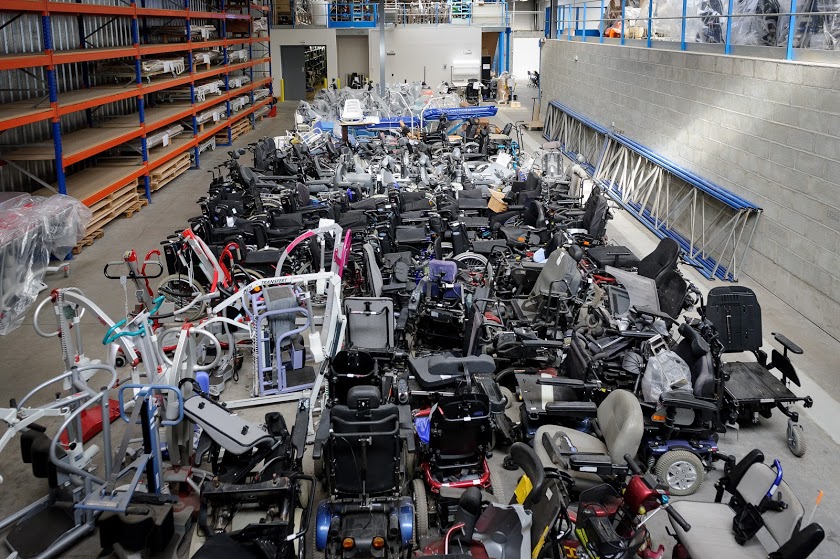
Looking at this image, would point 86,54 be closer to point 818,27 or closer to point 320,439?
point 320,439

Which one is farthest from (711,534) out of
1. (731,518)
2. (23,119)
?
(23,119)

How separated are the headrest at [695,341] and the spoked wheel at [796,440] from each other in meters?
0.93

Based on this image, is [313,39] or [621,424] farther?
[313,39]

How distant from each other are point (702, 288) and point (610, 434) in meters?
4.64

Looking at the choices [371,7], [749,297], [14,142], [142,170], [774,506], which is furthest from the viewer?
[371,7]

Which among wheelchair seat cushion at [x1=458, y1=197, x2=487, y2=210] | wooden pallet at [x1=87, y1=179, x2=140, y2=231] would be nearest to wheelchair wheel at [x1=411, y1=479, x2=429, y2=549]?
wheelchair seat cushion at [x1=458, y1=197, x2=487, y2=210]

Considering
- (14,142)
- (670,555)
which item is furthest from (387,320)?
(14,142)

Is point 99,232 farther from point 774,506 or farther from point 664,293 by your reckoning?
point 774,506

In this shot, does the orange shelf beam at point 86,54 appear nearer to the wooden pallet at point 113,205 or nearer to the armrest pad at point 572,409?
the wooden pallet at point 113,205

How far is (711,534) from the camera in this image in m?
4.04

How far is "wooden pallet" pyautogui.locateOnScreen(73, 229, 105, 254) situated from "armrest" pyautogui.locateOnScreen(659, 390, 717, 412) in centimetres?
824

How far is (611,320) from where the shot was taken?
6.36 meters

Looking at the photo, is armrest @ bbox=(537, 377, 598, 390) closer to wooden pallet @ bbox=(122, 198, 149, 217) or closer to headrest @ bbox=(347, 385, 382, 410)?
headrest @ bbox=(347, 385, 382, 410)

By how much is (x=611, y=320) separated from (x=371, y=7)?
2608cm
